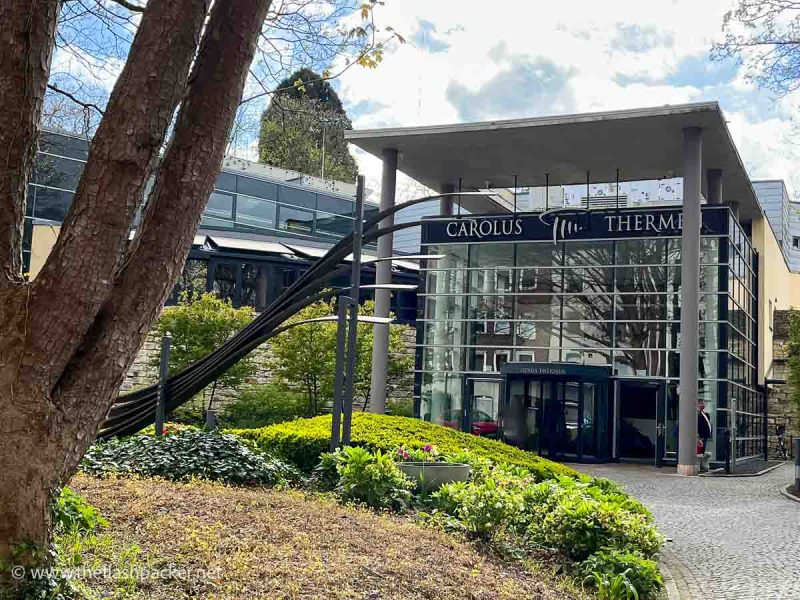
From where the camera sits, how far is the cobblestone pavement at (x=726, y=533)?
810 centimetres

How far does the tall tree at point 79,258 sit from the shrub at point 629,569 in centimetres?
439

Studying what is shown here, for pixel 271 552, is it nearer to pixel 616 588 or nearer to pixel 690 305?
pixel 616 588

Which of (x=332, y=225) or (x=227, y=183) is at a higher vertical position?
(x=227, y=183)

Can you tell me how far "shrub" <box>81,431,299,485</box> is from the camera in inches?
352

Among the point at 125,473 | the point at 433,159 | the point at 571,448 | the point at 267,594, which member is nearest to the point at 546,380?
the point at 571,448

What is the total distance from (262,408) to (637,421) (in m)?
10.3

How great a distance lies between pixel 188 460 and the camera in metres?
9.24

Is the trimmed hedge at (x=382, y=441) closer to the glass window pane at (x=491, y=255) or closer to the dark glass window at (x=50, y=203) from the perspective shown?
the glass window pane at (x=491, y=255)

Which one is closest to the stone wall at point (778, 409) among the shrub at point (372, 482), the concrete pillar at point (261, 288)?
the concrete pillar at point (261, 288)

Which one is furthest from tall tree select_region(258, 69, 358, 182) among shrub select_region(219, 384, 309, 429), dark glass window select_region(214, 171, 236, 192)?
shrub select_region(219, 384, 309, 429)

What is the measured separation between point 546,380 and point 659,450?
3394 millimetres

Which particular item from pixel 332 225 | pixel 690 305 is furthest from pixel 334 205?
pixel 690 305

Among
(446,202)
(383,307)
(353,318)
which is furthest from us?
(446,202)

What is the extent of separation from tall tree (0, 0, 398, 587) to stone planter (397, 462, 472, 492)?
4849 mm
